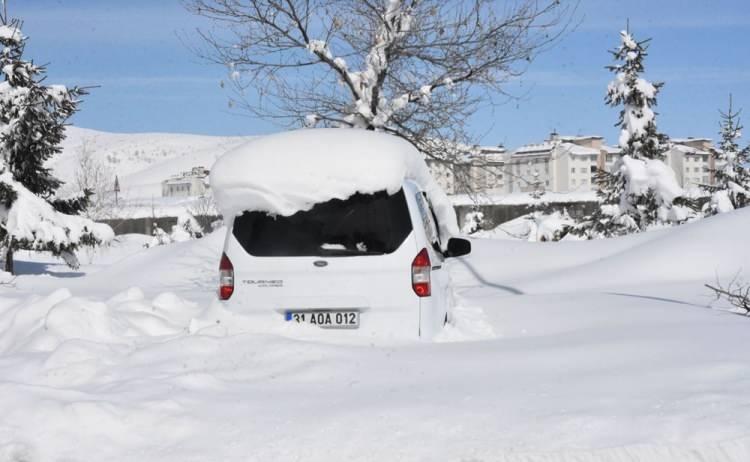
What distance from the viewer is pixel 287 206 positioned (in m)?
6.82

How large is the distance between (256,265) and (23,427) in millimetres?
2482

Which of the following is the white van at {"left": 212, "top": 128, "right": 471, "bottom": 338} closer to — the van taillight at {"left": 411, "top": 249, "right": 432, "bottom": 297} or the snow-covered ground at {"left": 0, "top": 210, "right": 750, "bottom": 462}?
the van taillight at {"left": 411, "top": 249, "right": 432, "bottom": 297}

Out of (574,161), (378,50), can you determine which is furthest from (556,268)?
(574,161)

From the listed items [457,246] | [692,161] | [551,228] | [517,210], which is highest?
[692,161]

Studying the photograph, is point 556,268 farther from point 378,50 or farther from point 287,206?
point 287,206

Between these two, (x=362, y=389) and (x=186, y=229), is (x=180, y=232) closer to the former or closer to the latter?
(x=186, y=229)

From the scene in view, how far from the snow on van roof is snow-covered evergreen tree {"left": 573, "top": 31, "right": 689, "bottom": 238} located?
96.6 feet

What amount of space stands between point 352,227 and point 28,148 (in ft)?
79.5

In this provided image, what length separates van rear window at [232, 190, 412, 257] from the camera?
6781 mm

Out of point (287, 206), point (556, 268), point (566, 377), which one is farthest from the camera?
point (556, 268)

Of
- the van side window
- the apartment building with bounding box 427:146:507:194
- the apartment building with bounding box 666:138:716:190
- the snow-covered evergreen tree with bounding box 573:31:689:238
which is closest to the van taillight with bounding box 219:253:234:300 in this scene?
the van side window

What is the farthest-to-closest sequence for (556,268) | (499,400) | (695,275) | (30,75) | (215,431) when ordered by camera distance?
(30,75)
(556,268)
(695,275)
(499,400)
(215,431)

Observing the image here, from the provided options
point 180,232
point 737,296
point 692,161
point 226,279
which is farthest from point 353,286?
point 692,161

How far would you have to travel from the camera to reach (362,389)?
5.56m
